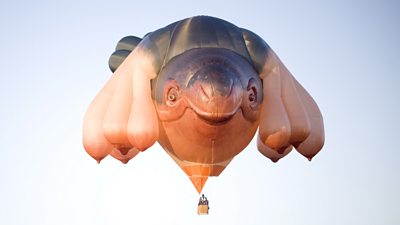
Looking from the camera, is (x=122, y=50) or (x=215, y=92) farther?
(x=122, y=50)

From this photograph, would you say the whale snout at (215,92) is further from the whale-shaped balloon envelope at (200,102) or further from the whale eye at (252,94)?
the whale eye at (252,94)

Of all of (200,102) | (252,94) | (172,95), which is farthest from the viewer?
(252,94)

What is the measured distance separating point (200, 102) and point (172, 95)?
586 millimetres

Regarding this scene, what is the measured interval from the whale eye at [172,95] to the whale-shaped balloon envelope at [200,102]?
1 centimetres

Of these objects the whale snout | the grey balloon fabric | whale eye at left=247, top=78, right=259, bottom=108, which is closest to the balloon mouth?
the whale snout

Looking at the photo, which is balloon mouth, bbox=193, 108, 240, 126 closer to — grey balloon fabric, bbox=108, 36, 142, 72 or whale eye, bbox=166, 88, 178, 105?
whale eye, bbox=166, 88, 178, 105

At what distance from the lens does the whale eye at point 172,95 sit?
12.6 m

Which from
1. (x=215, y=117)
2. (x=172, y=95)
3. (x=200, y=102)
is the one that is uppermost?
(x=172, y=95)

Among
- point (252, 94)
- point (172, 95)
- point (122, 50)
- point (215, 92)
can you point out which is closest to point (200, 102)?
point (215, 92)

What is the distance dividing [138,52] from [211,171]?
2134mm

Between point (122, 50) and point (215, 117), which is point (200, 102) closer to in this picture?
point (215, 117)

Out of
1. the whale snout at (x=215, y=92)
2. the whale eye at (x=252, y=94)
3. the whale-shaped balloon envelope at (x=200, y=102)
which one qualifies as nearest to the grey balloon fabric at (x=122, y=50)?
the whale-shaped balloon envelope at (x=200, y=102)

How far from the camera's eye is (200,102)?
12.2 m

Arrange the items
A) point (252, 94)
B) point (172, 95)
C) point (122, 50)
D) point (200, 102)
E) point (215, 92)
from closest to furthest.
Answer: point (215, 92)
point (200, 102)
point (172, 95)
point (252, 94)
point (122, 50)
